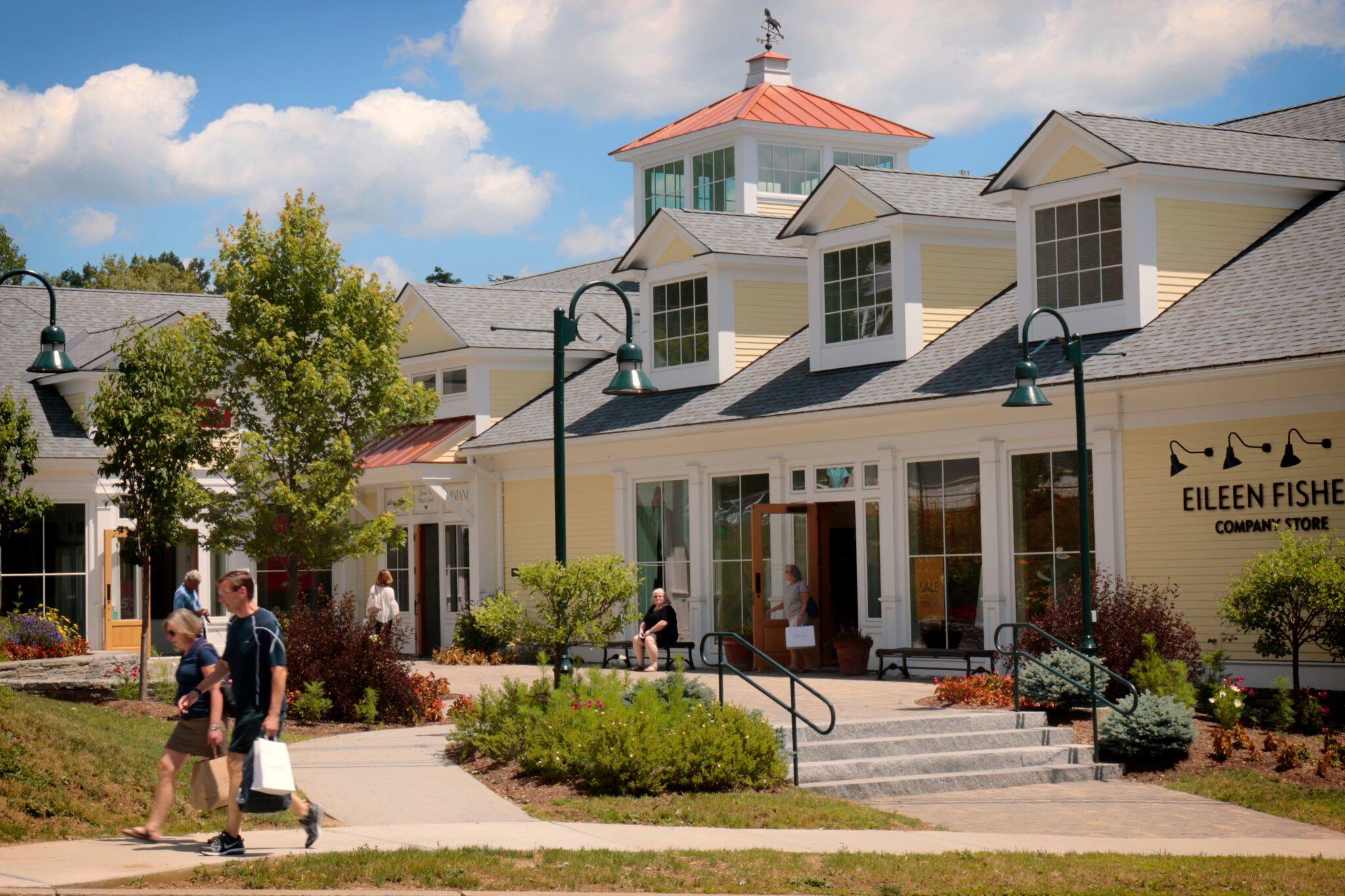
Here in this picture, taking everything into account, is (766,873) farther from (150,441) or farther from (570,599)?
(150,441)

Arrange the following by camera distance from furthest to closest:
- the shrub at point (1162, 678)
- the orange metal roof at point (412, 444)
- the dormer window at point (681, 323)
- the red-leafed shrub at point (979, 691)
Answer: the orange metal roof at point (412, 444), the dormer window at point (681, 323), the red-leafed shrub at point (979, 691), the shrub at point (1162, 678)

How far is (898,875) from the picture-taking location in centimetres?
1009

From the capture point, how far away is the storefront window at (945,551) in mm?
20781

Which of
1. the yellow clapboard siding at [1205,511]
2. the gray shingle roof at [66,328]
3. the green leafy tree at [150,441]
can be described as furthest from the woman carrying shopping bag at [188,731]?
the gray shingle roof at [66,328]

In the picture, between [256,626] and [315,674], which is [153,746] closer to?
[315,674]

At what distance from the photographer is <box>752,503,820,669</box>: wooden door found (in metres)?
23.2

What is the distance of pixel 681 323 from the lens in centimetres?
2711

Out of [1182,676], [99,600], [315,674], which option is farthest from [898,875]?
[99,600]

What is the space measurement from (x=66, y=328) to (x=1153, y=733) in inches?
1038

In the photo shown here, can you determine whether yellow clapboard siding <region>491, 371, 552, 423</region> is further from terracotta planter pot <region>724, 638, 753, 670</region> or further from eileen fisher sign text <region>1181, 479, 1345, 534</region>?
eileen fisher sign text <region>1181, 479, 1345, 534</region>

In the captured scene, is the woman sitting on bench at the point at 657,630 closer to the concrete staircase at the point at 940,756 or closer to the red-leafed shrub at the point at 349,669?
the red-leafed shrub at the point at 349,669

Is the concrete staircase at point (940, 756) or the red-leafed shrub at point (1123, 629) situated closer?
the concrete staircase at point (940, 756)

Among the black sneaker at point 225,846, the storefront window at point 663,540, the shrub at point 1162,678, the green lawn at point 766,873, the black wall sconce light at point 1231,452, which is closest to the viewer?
the green lawn at point 766,873

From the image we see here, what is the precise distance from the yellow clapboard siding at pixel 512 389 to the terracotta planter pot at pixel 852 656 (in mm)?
10446
